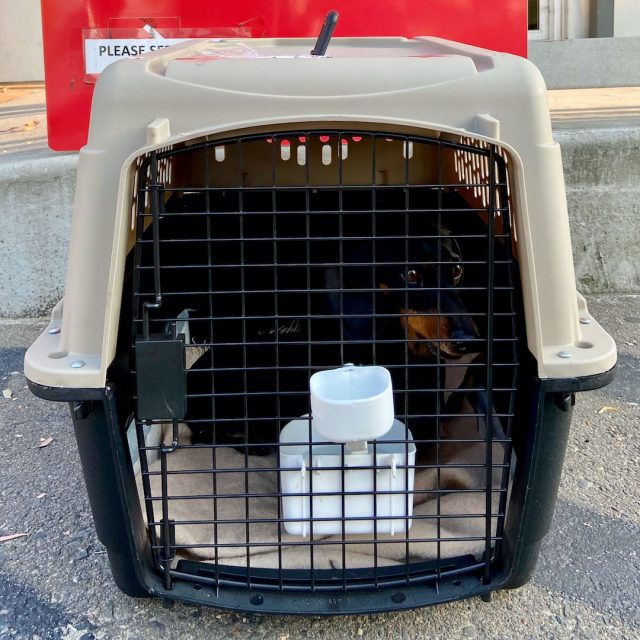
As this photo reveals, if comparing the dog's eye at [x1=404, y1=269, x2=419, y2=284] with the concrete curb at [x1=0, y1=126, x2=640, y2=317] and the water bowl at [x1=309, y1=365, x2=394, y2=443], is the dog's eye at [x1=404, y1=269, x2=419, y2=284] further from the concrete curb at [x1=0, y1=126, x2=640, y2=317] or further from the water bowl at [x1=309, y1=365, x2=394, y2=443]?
the concrete curb at [x1=0, y1=126, x2=640, y2=317]

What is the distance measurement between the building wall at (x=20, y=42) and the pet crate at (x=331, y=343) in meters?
6.07

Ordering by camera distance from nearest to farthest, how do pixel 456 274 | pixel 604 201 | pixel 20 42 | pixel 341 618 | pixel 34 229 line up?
1. pixel 341 618
2. pixel 456 274
3. pixel 34 229
4. pixel 604 201
5. pixel 20 42

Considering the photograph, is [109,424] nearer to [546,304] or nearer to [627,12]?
[546,304]

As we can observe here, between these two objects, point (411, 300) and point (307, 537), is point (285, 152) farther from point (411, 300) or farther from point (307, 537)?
point (307, 537)

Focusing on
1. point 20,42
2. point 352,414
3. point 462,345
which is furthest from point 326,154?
point 20,42

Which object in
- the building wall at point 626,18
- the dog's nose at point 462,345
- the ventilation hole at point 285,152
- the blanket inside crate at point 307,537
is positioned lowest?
A: the blanket inside crate at point 307,537

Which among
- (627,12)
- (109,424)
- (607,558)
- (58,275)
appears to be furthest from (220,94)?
(627,12)

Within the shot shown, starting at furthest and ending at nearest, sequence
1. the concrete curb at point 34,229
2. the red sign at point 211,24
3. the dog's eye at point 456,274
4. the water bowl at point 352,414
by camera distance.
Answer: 1. the concrete curb at point 34,229
2. the red sign at point 211,24
3. the dog's eye at point 456,274
4. the water bowl at point 352,414

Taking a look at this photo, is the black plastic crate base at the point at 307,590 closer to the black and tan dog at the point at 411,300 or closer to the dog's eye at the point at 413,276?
the black and tan dog at the point at 411,300

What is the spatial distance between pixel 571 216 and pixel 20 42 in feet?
18.6

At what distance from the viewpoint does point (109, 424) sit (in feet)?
4.61

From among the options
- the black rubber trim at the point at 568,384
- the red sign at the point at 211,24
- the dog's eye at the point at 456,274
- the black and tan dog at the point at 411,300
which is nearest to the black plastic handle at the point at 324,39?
the black and tan dog at the point at 411,300

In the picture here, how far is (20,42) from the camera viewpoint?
7.14 metres

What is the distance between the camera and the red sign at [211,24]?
306 cm
